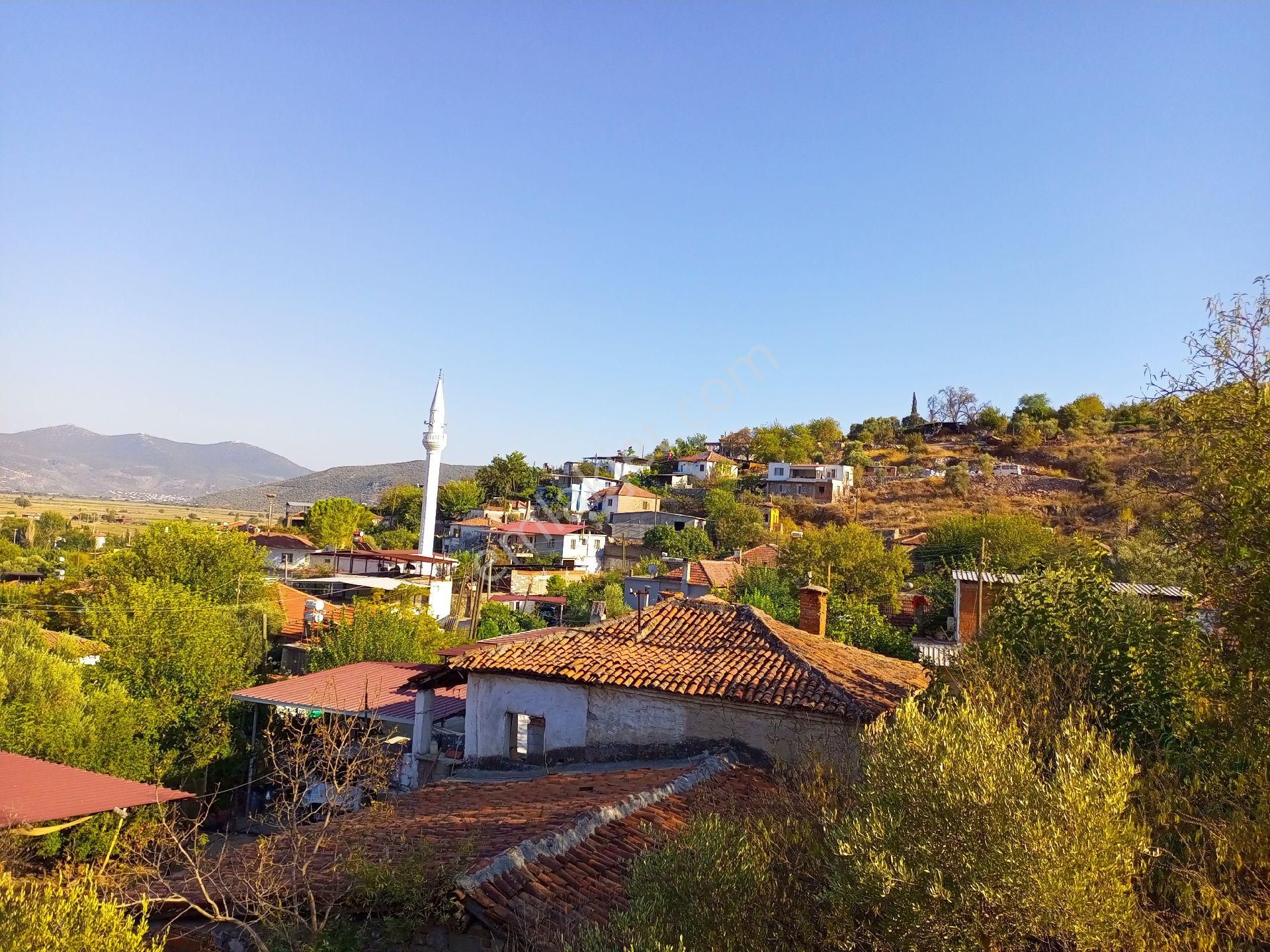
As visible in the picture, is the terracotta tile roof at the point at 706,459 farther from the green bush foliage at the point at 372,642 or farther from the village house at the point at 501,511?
the green bush foliage at the point at 372,642

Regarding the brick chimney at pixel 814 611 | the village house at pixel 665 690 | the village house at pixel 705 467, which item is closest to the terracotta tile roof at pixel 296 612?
the village house at pixel 665 690

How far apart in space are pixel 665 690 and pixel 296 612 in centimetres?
2807

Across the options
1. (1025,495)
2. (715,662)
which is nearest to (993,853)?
(715,662)

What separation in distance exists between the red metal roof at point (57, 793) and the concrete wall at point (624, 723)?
4.43 metres

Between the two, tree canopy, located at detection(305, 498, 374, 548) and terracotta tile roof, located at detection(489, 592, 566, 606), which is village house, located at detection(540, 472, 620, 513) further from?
terracotta tile roof, located at detection(489, 592, 566, 606)

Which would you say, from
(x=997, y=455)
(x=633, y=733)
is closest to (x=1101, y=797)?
(x=633, y=733)

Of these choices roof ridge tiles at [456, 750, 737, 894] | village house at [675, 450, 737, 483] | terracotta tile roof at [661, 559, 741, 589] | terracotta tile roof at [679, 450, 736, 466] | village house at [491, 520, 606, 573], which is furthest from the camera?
terracotta tile roof at [679, 450, 736, 466]

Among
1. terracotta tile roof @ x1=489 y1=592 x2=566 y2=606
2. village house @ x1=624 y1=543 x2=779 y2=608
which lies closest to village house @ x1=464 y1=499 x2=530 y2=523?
village house @ x1=624 y1=543 x2=779 y2=608

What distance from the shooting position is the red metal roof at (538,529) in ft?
184

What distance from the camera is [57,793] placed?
9.55 m

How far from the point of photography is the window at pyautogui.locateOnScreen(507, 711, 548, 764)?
12.7 metres

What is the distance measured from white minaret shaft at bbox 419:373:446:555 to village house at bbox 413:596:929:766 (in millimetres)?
34134

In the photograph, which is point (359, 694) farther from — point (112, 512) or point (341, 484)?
point (341, 484)

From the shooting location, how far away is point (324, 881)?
6750 millimetres
